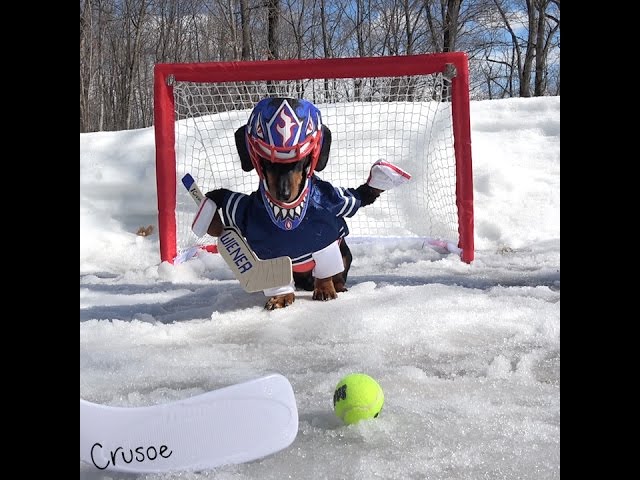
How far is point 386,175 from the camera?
2910 mm

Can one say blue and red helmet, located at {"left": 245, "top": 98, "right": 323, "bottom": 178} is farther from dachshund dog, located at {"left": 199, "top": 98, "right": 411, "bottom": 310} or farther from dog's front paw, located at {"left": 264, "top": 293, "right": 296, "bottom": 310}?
dog's front paw, located at {"left": 264, "top": 293, "right": 296, "bottom": 310}

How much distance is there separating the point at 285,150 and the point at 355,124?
2151 millimetres

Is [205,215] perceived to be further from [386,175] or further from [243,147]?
[386,175]

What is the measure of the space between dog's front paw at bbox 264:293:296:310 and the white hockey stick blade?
1.27 meters

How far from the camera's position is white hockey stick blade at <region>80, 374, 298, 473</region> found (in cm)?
133

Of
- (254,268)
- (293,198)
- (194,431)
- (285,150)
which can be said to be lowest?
(194,431)

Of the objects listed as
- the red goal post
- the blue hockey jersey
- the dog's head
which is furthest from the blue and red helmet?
the red goal post

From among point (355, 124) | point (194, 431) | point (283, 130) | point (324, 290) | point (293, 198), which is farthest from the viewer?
point (355, 124)

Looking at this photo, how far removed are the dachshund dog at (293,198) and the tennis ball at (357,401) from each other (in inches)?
47.1

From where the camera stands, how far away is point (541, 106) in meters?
5.61

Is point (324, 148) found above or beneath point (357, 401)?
above

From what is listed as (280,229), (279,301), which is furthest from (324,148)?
(279,301)
